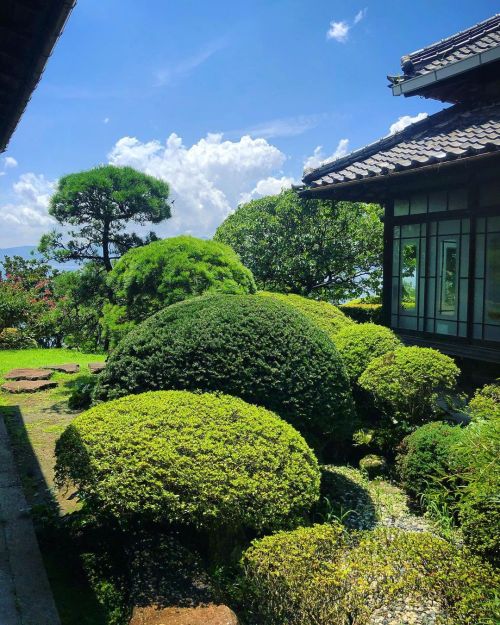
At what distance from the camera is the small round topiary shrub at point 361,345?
21.6 ft

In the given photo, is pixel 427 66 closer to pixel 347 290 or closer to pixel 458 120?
pixel 458 120

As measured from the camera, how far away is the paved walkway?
318cm

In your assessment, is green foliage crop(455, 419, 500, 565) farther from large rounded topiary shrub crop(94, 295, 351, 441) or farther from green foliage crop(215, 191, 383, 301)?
green foliage crop(215, 191, 383, 301)

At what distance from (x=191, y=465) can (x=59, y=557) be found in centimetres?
144

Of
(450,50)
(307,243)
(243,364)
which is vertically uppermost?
(450,50)

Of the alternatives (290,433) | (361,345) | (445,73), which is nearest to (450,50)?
(445,73)

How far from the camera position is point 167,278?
6.98m

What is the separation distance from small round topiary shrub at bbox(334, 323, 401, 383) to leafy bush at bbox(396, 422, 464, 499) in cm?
151

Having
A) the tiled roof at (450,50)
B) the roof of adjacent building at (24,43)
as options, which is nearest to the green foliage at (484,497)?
the roof of adjacent building at (24,43)

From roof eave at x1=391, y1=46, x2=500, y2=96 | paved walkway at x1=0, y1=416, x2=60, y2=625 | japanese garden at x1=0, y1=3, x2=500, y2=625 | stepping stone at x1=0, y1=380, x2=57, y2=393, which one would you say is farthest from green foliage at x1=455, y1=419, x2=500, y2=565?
stepping stone at x1=0, y1=380, x2=57, y2=393

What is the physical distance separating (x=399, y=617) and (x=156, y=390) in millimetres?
2625

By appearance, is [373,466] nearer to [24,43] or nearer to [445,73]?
[24,43]

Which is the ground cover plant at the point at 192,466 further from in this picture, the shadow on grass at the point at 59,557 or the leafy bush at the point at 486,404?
the leafy bush at the point at 486,404

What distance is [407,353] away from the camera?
6086 mm
